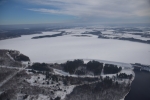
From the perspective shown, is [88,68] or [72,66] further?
[72,66]

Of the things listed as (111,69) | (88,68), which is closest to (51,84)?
(88,68)

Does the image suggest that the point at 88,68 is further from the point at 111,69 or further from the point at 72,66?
the point at 111,69

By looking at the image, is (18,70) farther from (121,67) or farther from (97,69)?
(121,67)

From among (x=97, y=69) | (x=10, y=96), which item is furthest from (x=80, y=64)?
(x=10, y=96)

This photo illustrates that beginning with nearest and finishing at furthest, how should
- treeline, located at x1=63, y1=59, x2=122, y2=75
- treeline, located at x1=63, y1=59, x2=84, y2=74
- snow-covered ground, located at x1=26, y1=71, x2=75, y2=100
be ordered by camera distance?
snow-covered ground, located at x1=26, y1=71, x2=75, y2=100 → treeline, located at x1=63, y1=59, x2=122, y2=75 → treeline, located at x1=63, y1=59, x2=84, y2=74

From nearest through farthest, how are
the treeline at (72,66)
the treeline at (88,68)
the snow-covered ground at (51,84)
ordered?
the snow-covered ground at (51,84) < the treeline at (88,68) < the treeline at (72,66)

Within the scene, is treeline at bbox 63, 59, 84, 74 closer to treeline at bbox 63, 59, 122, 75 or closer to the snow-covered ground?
treeline at bbox 63, 59, 122, 75

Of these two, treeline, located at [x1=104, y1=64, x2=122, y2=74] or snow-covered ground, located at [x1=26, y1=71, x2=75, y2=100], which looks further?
treeline, located at [x1=104, y1=64, x2=122, y2=74]

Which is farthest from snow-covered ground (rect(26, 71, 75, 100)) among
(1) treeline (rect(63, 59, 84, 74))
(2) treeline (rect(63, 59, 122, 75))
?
(2) treeline (rect(63, 59, 122, 75))

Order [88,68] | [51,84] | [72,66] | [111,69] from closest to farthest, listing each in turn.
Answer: [51,84]
[111,69]
[88,68]
[72,66]

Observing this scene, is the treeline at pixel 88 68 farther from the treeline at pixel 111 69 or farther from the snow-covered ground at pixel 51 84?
the snow-covered ground at pixel 51 84

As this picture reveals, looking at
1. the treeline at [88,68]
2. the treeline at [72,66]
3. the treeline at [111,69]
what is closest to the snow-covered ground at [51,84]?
the treeline at [72,66]

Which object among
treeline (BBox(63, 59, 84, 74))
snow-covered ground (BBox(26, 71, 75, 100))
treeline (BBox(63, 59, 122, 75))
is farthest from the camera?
treeline (BBox(63, 59, 84, 74))
